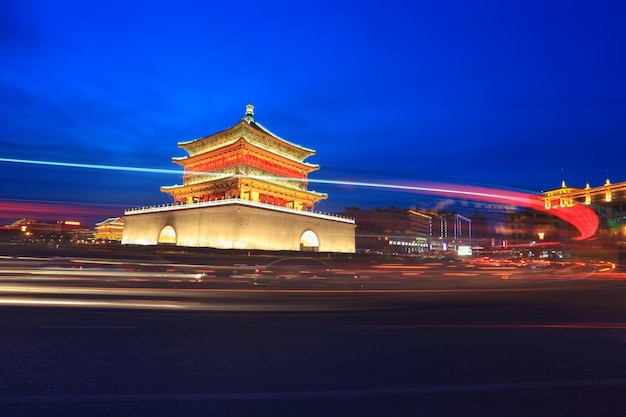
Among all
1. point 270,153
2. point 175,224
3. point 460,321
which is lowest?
point 460,321

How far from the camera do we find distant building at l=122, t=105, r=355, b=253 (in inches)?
1497

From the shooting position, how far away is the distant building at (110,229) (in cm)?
6806

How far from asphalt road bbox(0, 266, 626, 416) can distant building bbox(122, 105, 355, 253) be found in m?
29.2

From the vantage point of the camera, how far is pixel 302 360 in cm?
455

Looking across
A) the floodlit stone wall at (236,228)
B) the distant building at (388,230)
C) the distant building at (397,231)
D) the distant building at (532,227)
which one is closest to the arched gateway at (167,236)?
the floodlit stone wall at (236,228)

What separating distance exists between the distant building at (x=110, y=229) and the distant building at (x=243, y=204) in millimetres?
22324

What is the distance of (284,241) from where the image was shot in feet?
133

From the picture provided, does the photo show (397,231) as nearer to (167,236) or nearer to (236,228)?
(167,236)

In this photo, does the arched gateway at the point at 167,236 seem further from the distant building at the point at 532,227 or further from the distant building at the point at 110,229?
the distant building at the point at 532,227

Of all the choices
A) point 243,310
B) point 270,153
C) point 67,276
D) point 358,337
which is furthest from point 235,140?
point 358,337

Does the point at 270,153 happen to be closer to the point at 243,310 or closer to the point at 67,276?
the point at 67,276

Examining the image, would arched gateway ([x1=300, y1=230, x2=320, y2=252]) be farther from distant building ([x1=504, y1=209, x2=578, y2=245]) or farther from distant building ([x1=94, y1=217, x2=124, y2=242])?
distant building ([x1=504, y1=209, x2=578, y2=245])

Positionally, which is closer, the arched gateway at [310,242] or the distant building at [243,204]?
the distant building at [243,204]

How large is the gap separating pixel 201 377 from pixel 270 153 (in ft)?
130
